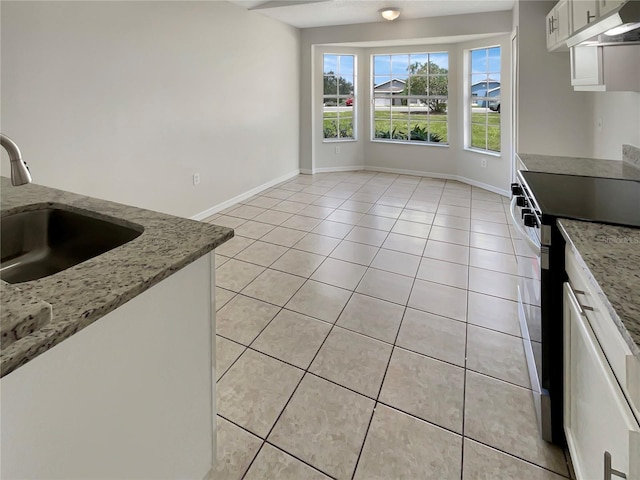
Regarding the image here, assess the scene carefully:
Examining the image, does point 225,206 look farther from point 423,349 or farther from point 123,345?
point 123,345

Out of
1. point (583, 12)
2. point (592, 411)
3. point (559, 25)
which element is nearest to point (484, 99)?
point (559, 25)

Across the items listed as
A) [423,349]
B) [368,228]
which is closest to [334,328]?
[423,349]

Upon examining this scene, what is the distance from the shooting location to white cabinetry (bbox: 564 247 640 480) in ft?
2.58

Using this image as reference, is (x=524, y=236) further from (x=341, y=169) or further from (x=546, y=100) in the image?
(x=341, y=169)

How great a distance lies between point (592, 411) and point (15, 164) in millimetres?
1642

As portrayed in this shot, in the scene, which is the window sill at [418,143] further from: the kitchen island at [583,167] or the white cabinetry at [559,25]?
the kitchen island at [583,167]

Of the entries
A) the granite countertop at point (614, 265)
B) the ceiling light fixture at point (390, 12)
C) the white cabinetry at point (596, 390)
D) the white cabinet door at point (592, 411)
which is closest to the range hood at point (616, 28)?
the granite countertop at point (614, 265)

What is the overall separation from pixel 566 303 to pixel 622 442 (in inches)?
21.8

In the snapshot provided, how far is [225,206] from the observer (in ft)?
15.0

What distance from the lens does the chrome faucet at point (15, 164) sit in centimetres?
90

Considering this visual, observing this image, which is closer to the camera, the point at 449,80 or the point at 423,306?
the point at 423,306

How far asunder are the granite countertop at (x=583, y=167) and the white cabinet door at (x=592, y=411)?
3.57 feet

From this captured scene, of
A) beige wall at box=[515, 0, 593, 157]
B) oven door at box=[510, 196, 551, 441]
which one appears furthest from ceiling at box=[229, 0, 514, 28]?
oven door at box=[510, 196, 551, 441]

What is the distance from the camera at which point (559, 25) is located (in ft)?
9.27
